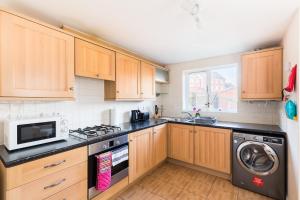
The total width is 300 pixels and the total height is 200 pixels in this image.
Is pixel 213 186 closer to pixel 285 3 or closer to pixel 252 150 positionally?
pixel 252 150

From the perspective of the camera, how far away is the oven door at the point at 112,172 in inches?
65.6

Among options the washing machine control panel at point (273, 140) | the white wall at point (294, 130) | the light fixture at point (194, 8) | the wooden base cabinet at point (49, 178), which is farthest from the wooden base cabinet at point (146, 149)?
the white wall at point (294, 130)

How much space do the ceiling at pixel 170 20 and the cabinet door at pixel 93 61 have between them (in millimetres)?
238

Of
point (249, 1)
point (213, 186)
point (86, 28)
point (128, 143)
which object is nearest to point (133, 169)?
point (128, 143)

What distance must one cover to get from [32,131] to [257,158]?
2.82 meters

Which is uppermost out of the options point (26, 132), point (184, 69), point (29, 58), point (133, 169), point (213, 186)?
point (184, 69)

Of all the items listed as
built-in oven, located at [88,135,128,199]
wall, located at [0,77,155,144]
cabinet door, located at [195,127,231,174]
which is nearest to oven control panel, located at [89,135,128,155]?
built-in oven, located at [88,135,128,199]

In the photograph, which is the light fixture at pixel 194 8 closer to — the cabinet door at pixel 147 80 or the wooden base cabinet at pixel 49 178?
the cabinet door at pixel 147 80

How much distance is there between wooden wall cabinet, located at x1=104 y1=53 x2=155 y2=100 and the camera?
2.37 metres

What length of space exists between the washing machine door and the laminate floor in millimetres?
351

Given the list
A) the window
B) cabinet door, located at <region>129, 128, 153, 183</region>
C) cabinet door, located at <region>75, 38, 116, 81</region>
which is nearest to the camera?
cabinet door, located at <region>75, 38, 116, 81</region>

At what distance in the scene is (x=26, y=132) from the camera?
142cm

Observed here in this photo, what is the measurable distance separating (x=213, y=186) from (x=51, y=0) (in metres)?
3.07

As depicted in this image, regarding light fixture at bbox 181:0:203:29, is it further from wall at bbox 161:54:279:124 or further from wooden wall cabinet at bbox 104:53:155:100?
wall at bbox 161:54:279:124
